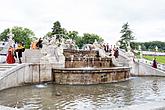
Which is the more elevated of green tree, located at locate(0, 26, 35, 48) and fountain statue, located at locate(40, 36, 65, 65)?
green tree, located at locate(0, 26, 35, 48)

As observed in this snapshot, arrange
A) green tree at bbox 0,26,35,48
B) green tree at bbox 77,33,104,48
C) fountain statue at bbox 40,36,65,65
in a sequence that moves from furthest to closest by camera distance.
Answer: green tree at bbox 77,33,104,48 → green tree at bbox 0,26,35,48 → fountain statue at bbox 40,36,65,65

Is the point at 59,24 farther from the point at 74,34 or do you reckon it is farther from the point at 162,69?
the point at 162,69

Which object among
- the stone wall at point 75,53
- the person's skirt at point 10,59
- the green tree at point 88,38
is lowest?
the person's skirt at point 10,59

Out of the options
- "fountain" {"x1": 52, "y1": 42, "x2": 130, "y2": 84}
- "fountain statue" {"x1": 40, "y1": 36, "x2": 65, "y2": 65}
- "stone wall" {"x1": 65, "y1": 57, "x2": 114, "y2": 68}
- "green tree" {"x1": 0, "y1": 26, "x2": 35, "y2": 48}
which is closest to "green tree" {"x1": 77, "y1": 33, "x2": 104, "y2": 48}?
"green tree" {"x1": 0, "y1": 26, "x2": 35, "y2": 48}

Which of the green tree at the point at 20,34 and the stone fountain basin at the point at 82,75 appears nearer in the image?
the stone fountain basin at the point at 82,75

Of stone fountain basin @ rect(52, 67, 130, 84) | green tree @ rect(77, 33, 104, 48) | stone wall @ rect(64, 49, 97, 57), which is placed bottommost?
stone fountain basin @ rect(52, 67, 130, 84)

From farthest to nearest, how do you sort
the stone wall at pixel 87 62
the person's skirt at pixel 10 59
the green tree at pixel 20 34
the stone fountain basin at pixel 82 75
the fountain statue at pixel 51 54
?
the green tree at pixel 20 34 < the stone wall at pixel 87 62 < the fountain statue at pixel 51 54 < the person's skirt at pixel 10 59 < the stone fountain basin at pixel 82 75

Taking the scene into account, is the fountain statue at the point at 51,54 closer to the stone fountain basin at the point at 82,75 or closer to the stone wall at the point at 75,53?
the stone fountain basin at the point at 82,75

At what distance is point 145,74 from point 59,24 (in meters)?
54.7

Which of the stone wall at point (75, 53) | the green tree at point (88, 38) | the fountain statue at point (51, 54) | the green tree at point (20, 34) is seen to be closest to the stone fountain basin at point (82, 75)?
the fountain statue at point (51, 54)

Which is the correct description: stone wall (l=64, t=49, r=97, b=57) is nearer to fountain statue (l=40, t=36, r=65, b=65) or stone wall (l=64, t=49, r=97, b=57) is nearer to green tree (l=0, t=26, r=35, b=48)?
fountain statue (l=40, t=36, r=65, b=65)

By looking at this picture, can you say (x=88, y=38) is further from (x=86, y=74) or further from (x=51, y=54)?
(x=86, y=74)

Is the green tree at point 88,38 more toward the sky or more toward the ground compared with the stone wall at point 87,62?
more toward the sky

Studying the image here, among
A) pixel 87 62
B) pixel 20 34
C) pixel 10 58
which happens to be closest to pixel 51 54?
pixel 10 58
